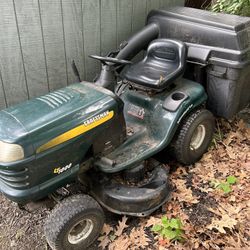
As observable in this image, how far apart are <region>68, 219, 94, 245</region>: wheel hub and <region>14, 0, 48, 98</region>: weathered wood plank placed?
1306mm

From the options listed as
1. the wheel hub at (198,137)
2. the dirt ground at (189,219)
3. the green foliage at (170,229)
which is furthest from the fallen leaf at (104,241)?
the wheel hub at (198,137)

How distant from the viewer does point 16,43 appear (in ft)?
9.20

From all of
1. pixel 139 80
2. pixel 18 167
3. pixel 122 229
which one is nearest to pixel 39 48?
pixel 139 80

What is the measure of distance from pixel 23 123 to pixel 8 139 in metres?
0.13

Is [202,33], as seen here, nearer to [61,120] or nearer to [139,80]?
[139,80]

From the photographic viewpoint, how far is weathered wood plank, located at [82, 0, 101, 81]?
3.09 metres

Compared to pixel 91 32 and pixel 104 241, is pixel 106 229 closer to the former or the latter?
pixel 104 241

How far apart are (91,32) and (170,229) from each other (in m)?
1.88

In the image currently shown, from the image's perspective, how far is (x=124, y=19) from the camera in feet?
11.1

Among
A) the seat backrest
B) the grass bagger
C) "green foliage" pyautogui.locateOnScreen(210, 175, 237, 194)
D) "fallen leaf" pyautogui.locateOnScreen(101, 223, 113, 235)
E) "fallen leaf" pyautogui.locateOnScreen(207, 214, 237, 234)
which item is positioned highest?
the seat backrest

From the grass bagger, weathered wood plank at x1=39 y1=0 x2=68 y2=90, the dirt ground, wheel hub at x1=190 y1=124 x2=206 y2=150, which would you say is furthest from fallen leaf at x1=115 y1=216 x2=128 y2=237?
weathered wood plank at x1=39 y1=0 x2=68 y2=90

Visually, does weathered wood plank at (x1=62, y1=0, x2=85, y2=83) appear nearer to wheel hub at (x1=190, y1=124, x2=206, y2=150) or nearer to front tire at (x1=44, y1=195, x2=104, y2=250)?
wheel hub at (x1=190, y1=124, x2=206, y2=150)

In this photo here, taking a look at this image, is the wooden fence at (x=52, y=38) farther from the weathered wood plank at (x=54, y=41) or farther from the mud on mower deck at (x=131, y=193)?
the mud on mower deck at (x=131, y=193)

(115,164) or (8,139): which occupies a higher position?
(8,139)
